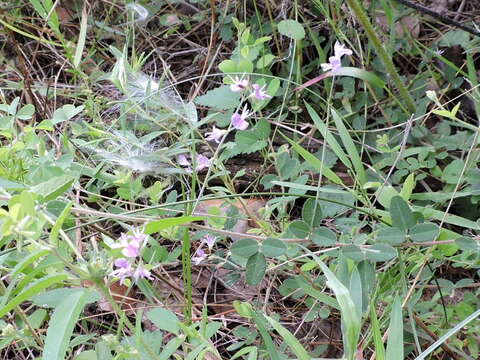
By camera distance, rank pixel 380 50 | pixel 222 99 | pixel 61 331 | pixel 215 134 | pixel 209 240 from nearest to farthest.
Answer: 1. pixel 61 331
2. pixel 215 134
3. pixel 209 240
4. pixel 222 99
5. pixel 380 50

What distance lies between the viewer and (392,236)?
120 centimetres

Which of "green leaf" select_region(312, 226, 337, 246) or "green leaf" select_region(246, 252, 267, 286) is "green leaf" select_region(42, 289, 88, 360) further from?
"green leaf" select_region(312, 226, 337, 246)

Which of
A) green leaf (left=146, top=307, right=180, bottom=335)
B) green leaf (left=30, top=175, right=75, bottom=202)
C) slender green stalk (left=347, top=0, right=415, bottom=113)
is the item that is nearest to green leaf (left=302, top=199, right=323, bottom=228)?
green leaf (left=146, top=307, right=180, bottom=335)

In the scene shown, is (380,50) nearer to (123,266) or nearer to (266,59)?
(266,59)

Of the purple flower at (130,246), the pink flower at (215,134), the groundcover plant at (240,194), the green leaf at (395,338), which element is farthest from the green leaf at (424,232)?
the purple flower at (130,246)

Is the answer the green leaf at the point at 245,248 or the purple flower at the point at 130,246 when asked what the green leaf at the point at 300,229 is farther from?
the purple flower at the point at 130,246

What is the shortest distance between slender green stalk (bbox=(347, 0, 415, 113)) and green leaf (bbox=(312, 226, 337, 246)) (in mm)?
650

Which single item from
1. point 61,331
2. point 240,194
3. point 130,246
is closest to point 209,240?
point 240,194

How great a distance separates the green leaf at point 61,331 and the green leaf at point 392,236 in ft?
1.94

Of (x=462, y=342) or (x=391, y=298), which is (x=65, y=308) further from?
(x=462, y=342)

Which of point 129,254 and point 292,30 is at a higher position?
point 292,30

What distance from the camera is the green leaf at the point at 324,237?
47.3 inches

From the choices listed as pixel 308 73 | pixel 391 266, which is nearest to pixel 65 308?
pixel 391 266

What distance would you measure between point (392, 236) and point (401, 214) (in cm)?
5
